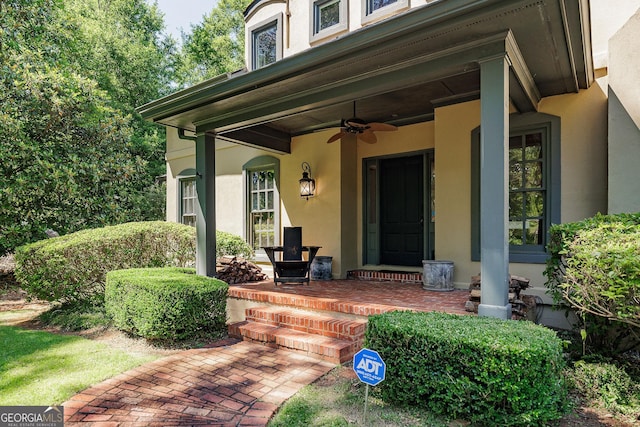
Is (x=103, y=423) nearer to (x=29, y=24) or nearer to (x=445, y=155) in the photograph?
(x=445, y=155)

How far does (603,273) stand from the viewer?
8.83ft

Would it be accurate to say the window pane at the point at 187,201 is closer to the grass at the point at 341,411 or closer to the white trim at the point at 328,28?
the white trim at the point at 328,28

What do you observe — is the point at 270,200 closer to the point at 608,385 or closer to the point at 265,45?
the point at 265,45

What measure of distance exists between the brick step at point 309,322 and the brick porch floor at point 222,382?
0.12 m

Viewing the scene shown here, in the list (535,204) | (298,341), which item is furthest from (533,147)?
(298,341)

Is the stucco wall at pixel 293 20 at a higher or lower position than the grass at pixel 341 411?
higher

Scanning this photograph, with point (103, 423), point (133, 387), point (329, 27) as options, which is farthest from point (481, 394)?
point (329, 27)

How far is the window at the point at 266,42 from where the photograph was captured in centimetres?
779

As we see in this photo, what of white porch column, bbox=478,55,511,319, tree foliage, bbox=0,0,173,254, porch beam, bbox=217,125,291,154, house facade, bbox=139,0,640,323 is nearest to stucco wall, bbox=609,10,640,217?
house facade, bbox=139,0,640,323

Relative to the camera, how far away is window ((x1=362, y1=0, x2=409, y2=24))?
6033 millimetres

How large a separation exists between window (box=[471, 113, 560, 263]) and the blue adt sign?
11.0ft

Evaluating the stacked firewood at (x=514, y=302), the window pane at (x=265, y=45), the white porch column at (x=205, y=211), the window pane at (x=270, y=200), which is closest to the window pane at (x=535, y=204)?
the stacked firewood at (x=514, y=302)

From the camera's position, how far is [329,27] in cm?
695

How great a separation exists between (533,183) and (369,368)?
12.8ft
